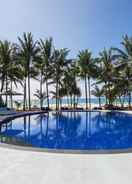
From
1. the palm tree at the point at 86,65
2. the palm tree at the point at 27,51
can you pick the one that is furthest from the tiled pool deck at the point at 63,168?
the palm tree at the point at 86,65

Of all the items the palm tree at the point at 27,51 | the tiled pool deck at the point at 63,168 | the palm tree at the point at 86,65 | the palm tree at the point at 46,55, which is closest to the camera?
the tiled pool deck at the point at 63,168

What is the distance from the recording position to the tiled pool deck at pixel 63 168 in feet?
12.6

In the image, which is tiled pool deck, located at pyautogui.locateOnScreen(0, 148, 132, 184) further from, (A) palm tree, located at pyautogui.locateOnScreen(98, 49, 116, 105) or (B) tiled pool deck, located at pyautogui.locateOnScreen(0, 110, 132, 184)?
(A) palm tree, located at pyautogui.locateOnScreen(98, 49, 116, 105)

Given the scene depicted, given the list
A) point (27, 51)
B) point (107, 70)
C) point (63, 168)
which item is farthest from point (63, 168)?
point (107, 70)

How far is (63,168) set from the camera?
4.46 meters

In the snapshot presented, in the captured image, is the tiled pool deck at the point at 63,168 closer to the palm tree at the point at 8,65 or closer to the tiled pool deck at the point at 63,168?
the tiled pool deck at the point at 63,168

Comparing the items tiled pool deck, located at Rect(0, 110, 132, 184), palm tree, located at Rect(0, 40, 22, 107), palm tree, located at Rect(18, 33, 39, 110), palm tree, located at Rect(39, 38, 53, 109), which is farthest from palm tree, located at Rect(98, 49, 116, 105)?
tiled pool deck, located at Rect(0, 110, 132, 184)

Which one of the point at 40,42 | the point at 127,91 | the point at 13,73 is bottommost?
the point at 127,91

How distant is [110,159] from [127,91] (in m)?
19.2
